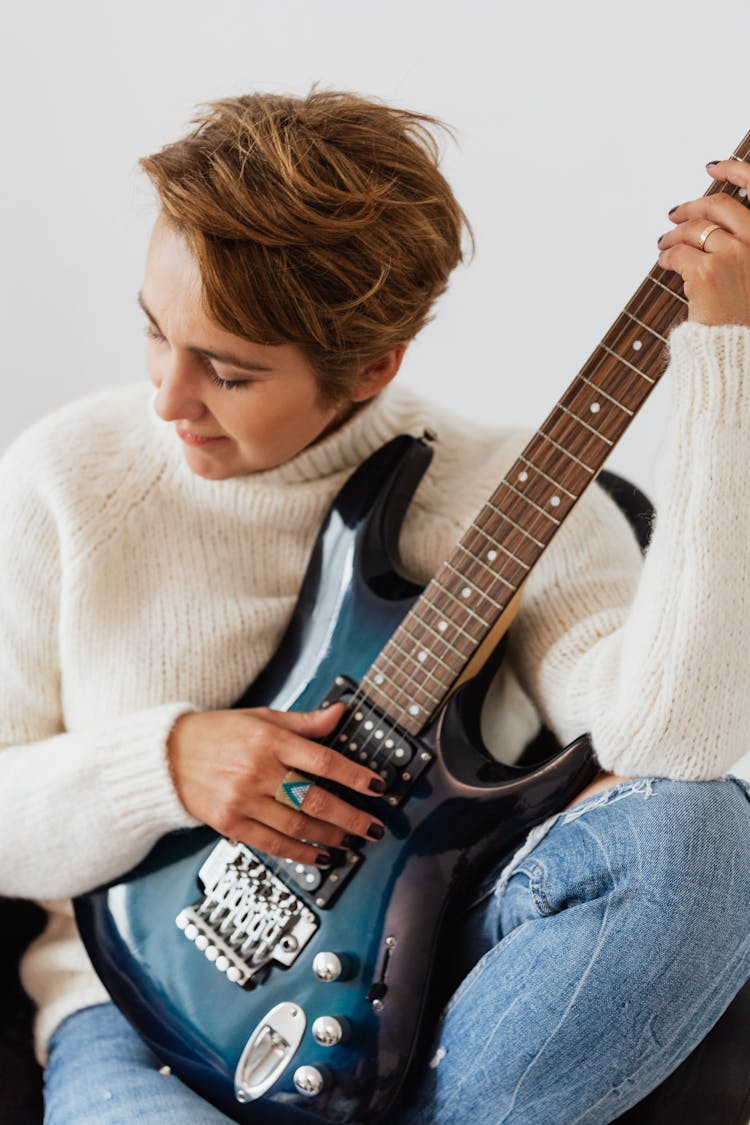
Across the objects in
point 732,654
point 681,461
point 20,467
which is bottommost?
point 20,467

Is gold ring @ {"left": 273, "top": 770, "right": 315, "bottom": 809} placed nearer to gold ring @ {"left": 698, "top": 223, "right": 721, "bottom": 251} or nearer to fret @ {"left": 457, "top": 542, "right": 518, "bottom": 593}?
fret @ {"left": 457, "top": 542, "right": 518, "bottom": 593}

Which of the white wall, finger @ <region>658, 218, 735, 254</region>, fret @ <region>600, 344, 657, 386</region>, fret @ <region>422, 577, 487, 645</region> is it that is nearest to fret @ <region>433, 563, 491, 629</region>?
fret @ <region>422, 577, 487, 645</region>

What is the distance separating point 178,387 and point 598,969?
1.89ft

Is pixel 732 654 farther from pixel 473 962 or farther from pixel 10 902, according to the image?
pixel 10 902

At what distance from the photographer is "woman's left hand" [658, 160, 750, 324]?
913 mm

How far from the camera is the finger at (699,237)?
92cm

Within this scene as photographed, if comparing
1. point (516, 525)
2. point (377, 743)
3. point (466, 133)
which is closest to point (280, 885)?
point (377, 743)

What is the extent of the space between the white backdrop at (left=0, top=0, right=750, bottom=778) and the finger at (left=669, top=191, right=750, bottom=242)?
62 cm

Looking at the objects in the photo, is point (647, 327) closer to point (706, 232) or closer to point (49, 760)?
point (706, 232)

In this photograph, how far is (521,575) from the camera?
1026 mm

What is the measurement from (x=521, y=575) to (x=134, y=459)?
0.41 meters

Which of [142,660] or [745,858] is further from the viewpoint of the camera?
[142,660]

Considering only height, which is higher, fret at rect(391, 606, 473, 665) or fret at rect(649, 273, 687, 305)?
fret at rect(649, 273, 687, 305)

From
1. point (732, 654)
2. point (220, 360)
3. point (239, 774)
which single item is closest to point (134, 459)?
point (220, 360)
